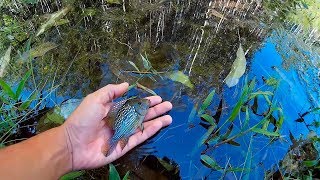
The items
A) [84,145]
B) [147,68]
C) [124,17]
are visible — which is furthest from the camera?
[124,17]

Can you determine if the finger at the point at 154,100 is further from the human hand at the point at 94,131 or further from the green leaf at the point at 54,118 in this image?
the green leaf at the point at 54,118

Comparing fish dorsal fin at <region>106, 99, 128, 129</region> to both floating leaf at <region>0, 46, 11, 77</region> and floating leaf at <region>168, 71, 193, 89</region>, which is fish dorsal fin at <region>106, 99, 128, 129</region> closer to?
floating leaf at <region>168, 71, 193, 89</region>

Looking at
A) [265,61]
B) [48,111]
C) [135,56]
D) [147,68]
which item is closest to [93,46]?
[135,56]

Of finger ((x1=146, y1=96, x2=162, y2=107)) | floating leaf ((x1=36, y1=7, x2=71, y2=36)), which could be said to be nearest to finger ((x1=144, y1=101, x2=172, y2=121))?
finger ((x1=146, y1=96, x2=162, y2=107))

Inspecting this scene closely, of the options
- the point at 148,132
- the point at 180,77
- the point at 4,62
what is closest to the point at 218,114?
the point at 180,77

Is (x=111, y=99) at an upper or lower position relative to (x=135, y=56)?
upper

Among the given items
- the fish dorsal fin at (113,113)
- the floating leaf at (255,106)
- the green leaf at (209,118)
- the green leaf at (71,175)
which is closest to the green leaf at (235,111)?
the green leaf at (209,118)

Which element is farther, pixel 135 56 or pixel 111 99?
pixel 135 56

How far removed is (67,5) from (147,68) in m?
1.29

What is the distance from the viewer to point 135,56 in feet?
10.8

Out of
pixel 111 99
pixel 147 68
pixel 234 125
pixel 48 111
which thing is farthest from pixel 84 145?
pixel 234 125

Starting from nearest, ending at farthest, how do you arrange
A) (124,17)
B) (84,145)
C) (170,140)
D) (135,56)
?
(84,145) → (170,140) → (135,56) → (124,17)

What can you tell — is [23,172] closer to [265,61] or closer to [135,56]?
[135,56]

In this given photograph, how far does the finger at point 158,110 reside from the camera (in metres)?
2.69
